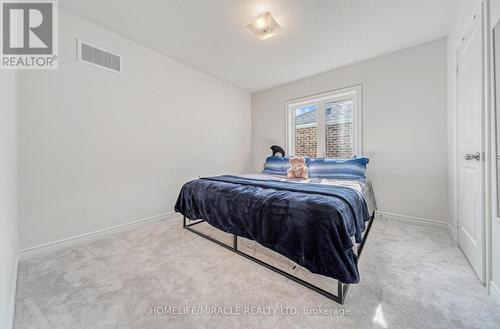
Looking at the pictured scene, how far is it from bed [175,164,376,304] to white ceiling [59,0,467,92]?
1844 mm

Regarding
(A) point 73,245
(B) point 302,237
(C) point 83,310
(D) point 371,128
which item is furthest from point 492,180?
(A) point 73,245

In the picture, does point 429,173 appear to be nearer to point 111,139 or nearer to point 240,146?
point 240,146

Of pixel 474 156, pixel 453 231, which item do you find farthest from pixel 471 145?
pixel 453 231

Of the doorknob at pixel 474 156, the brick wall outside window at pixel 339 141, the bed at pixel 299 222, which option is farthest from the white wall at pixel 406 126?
the bed at pixel 299 222

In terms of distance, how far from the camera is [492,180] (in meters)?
1.26

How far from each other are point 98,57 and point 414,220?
4.52 m

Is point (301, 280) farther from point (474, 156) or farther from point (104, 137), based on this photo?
point (104, 137)

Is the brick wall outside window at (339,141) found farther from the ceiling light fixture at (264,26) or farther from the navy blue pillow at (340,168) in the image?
the ceiling light fixture at (264,26)

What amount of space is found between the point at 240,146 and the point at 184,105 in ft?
4.98

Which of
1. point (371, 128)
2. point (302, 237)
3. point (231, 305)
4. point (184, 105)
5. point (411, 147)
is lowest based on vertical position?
point (231, 305)

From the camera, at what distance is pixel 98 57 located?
2.13 m

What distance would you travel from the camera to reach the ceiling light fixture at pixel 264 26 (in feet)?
6.47

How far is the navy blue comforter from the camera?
3.78 ft

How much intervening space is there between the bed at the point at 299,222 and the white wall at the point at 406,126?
54.3 inches
